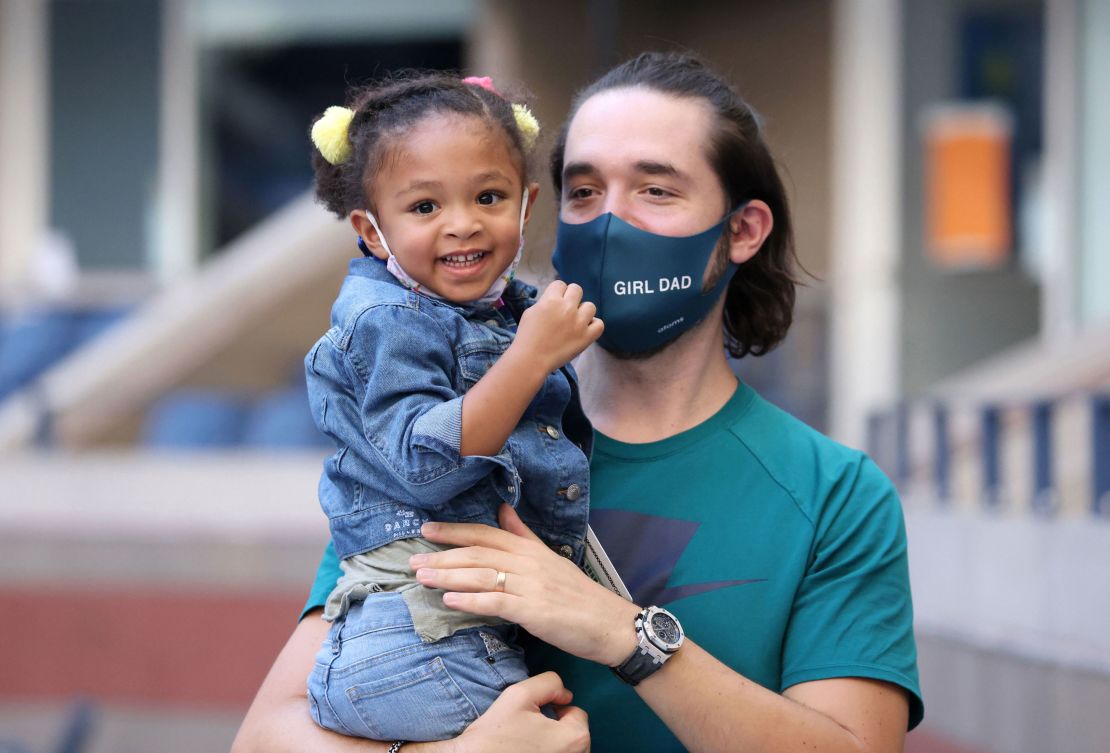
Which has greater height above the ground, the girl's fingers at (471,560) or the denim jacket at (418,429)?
the denim jacket at (418,429)

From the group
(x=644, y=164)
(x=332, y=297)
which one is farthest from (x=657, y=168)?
(x=332, y=297)

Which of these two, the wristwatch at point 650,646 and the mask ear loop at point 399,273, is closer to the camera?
the wristwatch at point 650,646

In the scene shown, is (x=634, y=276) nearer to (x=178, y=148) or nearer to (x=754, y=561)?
(x=754, y=561)

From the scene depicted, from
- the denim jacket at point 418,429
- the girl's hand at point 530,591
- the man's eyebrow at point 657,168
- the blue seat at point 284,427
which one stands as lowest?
the blue seat at point 284,427

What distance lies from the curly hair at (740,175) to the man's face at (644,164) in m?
0.03

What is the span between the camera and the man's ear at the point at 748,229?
101 inches

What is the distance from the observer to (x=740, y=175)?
253cm

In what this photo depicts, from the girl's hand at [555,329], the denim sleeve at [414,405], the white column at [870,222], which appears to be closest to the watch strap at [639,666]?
the denim sleeve at [414,405]

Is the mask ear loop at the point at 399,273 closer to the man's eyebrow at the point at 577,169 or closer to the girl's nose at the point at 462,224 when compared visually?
the girl's nose at the point at 462,224

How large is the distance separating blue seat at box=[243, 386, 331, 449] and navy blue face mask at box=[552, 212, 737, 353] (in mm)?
5961

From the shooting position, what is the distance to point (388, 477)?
2.10 m

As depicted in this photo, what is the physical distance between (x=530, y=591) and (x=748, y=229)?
85cm

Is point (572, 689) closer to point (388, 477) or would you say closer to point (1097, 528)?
point (388, 477)

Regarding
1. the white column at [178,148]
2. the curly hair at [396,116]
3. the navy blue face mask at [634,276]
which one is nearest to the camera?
the curly hair at [396,116]
